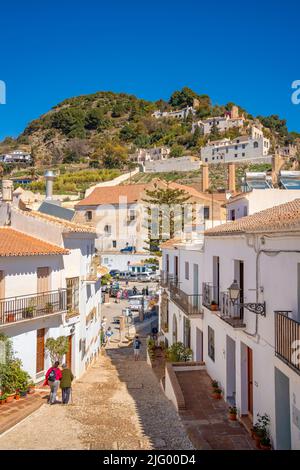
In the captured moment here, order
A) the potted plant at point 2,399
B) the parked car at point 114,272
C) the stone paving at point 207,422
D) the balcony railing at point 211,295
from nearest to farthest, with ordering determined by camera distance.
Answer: the stone paving at point 207,422 < the potted plant at point 2,399 < the balcony railing at point 211,295 < the parked car at point 114,272

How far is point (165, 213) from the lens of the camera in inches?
2083

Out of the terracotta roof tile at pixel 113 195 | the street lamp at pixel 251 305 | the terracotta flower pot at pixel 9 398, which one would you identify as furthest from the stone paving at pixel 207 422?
the terracotta roof tile at pixel 113 195

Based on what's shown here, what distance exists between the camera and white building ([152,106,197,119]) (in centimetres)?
15325

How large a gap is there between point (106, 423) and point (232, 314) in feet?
14.2

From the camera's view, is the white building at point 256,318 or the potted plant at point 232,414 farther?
the potted plant at point 232,414

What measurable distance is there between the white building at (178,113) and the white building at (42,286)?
141918 mm

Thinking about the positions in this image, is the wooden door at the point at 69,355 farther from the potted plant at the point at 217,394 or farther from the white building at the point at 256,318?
the potted plant at the point at 217,394

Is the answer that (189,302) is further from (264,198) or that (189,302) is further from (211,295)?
(264,198)

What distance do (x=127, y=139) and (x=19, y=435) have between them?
140 m

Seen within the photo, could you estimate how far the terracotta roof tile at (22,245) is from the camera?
14008 millimetres

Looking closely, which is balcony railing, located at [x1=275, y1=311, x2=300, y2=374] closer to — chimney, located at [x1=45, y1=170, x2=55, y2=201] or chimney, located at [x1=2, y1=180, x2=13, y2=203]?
chimney, located at [x1=2, y1=180, x2=13, y2=203]

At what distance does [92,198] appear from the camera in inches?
2397

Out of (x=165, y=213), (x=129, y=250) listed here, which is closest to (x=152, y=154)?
(x=165, y=213)
